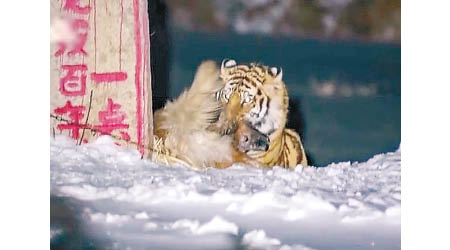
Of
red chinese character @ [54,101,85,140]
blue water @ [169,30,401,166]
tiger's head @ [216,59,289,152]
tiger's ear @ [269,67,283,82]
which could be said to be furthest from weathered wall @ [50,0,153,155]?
tiger's ear @ [269,67,283,82]

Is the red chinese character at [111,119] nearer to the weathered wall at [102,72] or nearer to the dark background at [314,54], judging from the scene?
the weathered wall at [102,72]

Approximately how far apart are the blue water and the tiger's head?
0.02 m

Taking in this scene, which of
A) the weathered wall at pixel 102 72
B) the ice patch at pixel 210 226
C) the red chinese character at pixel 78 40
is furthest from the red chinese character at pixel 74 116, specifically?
the ice patch at pixel 210 226

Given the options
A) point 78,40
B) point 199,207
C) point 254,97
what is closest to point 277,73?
point 254,97

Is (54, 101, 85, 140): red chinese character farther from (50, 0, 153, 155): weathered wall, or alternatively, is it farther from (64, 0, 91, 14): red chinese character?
(64, 0, 91, 14): red chinese character

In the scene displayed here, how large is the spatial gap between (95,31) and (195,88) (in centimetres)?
32

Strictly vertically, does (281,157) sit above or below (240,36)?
below

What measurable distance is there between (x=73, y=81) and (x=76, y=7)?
0.67ft

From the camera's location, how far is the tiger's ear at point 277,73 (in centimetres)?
177
